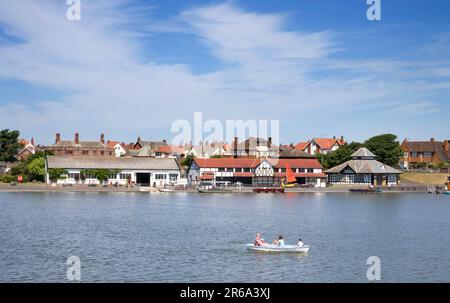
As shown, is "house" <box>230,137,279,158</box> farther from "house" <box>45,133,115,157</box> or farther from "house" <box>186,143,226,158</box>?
"house" <box>45,133,115,157</box>

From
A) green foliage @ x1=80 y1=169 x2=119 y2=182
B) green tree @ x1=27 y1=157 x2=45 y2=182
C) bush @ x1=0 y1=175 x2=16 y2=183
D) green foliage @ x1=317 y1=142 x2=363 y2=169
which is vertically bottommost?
bush @ x1=0 y1=175 x2=16 y2=183

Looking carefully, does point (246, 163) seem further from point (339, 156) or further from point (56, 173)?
point (56, 173)

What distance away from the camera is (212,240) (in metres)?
41.9

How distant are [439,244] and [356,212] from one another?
75.1 ft

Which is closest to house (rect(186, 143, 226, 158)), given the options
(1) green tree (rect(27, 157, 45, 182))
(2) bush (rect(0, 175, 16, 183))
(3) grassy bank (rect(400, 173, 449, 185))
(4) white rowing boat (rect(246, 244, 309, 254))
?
(3) grassy bank (rect(400, 173, 449, 185))

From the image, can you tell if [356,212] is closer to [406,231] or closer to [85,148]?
[406,231]

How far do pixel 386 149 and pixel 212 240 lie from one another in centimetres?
8126

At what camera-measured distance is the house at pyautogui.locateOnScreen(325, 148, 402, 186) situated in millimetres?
109125

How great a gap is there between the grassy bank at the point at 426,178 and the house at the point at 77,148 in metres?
66.8

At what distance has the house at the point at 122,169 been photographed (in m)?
99.4

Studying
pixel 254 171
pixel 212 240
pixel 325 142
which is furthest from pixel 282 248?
pixel 325 142

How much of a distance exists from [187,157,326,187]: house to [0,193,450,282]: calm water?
107ft

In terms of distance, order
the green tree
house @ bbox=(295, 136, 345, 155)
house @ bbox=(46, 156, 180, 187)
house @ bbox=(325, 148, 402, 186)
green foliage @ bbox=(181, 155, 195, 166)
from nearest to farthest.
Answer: house @ bbox=(46, 156, 180, 187)
the green tree
house @ bbox=(325, 148, 402, 186)
green foliage @ bbox=(181, 155, 195, 166)
house @ bbox=(295, 136, 345, 155)
